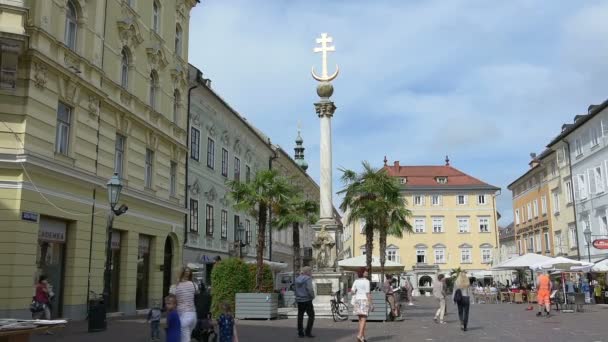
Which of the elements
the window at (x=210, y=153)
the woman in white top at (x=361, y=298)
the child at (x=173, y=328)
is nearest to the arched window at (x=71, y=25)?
the woman in white top at (x=361, y=298)

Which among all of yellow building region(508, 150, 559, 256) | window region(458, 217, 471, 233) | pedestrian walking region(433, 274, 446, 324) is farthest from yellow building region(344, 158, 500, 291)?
pedestrian walking region(433, 274, 446, 324)

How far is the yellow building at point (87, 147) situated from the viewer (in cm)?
1648

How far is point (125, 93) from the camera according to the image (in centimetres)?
2306

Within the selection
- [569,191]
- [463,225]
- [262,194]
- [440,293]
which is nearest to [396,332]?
[440,293]

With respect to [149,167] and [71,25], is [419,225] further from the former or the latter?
[71,25]

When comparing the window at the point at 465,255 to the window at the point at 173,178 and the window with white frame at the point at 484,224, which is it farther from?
the window at the point at 173,178

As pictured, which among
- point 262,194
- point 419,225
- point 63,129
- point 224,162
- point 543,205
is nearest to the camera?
point 63,129

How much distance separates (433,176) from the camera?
265 ft

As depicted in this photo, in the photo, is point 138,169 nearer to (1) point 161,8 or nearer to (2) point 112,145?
(2) point 112,145

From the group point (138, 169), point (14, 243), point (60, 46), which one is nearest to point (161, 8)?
point (138, 169)

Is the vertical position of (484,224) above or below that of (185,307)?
above

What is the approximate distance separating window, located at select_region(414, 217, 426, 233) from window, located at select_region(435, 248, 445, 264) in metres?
3.08

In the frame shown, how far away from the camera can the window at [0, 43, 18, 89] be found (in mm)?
15742

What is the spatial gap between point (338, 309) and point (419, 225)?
59374 mm
